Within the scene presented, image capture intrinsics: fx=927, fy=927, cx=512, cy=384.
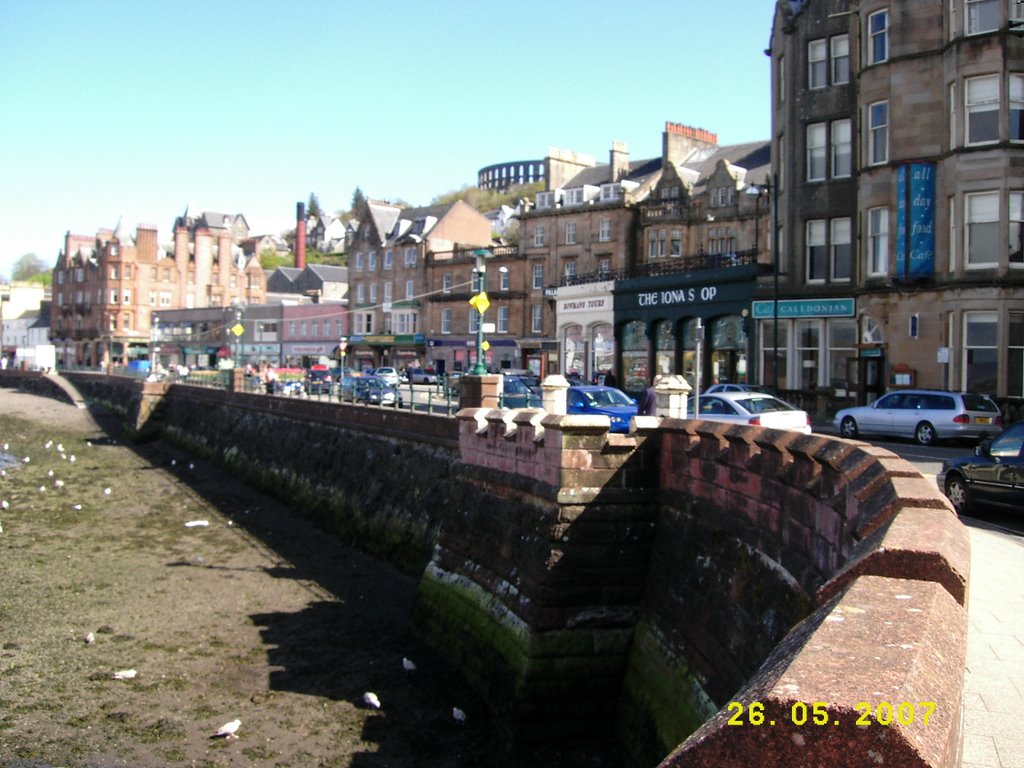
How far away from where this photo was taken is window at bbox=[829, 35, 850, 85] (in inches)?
1206

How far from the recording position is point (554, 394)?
14352mm

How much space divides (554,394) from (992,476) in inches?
256

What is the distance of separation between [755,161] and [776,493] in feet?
150

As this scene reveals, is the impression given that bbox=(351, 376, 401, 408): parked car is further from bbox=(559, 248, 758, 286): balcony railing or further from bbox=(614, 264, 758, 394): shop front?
bbox=(559, 248, 758, 286): balcony railing

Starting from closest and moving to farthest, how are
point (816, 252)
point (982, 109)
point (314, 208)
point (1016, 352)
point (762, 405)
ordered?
1. point (762, 405)
2. point (1016, 352)
3. point (982, 109)
4. point (816, 252)
5. point (314, 208)

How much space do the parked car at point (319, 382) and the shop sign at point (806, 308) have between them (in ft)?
50.6

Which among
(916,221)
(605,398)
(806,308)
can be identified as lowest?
(605,398)

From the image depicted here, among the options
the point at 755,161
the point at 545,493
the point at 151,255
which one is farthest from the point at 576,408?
the point at 151,255

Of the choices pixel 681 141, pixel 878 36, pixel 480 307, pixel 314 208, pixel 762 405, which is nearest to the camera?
pixel 480 307

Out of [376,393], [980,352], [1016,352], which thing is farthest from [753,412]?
[376,393]

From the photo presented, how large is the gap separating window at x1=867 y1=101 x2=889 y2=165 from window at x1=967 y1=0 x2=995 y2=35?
10.2ft

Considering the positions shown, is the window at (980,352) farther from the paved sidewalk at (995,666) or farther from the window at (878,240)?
the paved sidewalk at (995,666)

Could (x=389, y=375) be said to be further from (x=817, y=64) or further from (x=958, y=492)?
(x=958, y=492)

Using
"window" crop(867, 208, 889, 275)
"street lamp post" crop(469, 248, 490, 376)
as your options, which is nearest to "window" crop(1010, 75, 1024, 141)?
"window" crop(867, 208, 889, 275)
